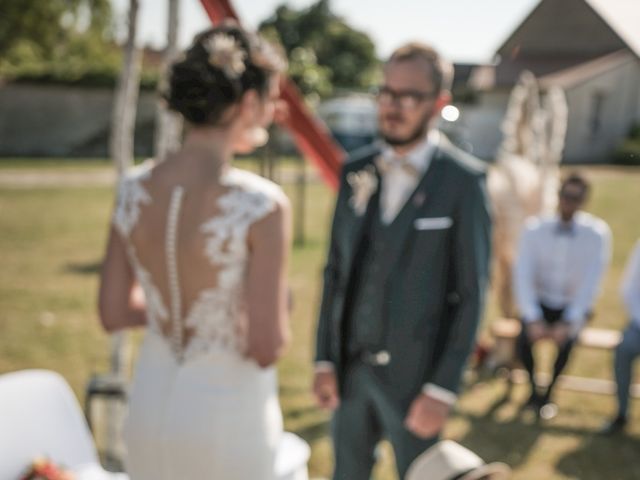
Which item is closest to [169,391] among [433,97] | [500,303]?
[433,97]

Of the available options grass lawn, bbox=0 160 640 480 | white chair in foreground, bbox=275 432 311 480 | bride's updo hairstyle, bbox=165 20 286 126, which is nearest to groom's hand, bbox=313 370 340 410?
white chair in foreground, bbox=275 432 311 480

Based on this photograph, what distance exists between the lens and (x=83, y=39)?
112ft

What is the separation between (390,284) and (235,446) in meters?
0.67

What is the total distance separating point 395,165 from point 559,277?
127 inches

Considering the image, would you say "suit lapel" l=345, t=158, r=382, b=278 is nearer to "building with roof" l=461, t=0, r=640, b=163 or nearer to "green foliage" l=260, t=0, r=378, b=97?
"building with roof" l=461, t=0, r=640, b=163

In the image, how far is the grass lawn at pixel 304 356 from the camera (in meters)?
4.20

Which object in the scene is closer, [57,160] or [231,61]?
[231,61]

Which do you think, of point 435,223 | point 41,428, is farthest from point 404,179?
point 41,428

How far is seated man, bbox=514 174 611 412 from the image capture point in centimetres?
493

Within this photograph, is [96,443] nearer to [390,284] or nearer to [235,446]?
[235,446]

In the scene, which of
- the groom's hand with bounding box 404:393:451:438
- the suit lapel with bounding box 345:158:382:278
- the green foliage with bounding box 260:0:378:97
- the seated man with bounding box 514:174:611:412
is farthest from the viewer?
the green foliage with bounding box 260:0:378:97

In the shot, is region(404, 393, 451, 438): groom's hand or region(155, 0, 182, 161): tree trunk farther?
region(155, 0, 182, 161): tree trunk

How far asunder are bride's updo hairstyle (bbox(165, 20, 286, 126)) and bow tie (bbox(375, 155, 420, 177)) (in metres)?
0.56

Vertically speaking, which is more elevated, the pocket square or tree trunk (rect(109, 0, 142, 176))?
tree trunk (rect(109, 0, 142, 176))
